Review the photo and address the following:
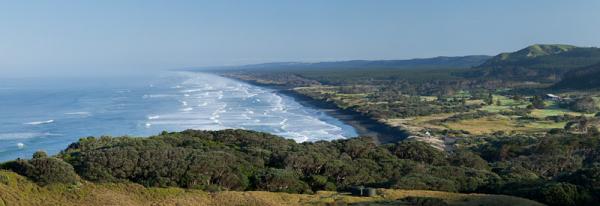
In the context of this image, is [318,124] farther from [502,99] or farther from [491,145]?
[502,99]

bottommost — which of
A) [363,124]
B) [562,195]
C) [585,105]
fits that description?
[363,124]

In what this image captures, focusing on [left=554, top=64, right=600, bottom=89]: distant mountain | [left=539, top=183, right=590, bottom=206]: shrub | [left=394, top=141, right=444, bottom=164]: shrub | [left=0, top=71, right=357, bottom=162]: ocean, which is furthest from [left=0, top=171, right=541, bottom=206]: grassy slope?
[left=554, top=64, right=600, bottom=89]: distant mountain

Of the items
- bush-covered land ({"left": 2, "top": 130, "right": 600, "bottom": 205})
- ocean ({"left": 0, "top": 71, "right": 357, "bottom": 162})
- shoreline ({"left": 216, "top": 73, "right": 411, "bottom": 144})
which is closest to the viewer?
bush-covered land ({"left": 2, "top": 130, "right": 600, "bottom": 205})

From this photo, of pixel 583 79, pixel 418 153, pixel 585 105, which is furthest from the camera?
pixel 583 79

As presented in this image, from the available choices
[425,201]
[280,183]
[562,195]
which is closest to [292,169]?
[280,183]

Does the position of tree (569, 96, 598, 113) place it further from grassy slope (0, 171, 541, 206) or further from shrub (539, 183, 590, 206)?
grassy slope (0, 171, 541, 206)

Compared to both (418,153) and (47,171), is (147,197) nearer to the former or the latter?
(47,171)

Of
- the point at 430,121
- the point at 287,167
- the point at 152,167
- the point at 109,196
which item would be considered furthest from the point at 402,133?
the point at 109,196
